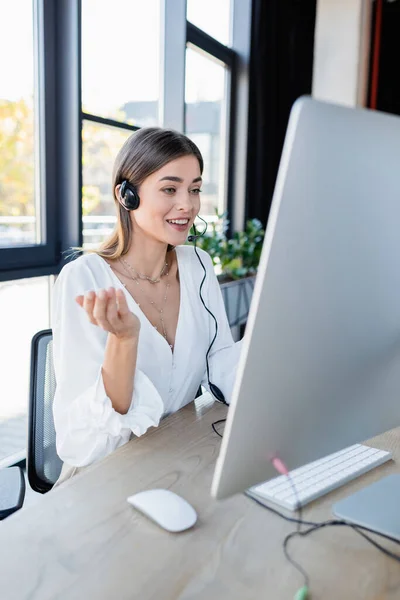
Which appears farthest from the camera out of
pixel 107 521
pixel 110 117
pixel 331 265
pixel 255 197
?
pixel 255 197

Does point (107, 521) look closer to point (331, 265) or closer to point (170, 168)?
point (331, 265)

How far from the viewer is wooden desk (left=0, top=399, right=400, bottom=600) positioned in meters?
0.63

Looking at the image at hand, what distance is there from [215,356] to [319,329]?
882 mm

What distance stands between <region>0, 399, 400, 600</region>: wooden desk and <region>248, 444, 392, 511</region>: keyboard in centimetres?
2

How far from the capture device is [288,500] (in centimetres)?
81

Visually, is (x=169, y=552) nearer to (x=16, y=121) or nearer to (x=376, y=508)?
(x=376, y=508)

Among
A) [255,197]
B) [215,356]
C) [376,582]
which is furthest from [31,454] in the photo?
[255,197]

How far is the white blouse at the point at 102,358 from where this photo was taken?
3.51ft

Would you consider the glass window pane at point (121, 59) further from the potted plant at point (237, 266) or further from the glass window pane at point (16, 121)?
the potted plant at point (237, 266)

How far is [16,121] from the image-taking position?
206 centimetres

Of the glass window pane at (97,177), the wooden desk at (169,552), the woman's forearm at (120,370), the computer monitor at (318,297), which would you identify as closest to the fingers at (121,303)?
the woman's forearm at (120,370)

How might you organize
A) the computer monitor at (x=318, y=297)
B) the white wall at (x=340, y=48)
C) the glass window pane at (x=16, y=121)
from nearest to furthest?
the computer monitor at (x=318, y=297) → the glass window pane at (x=16, y=121) → the white wall at (x=340, y=48)

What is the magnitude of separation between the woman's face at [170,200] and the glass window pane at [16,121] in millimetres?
897

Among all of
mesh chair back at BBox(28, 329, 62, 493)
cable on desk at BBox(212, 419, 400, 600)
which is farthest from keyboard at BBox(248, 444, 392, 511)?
mesh chair back at BBox(28, 329, 62, 493)
